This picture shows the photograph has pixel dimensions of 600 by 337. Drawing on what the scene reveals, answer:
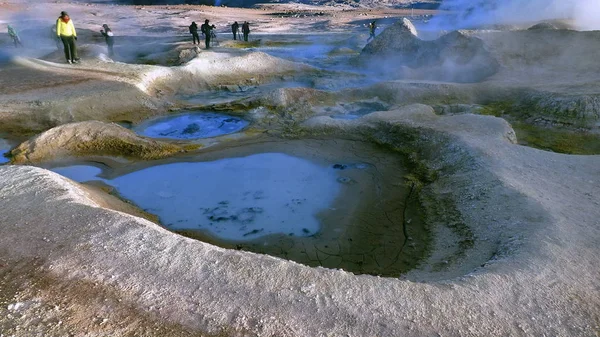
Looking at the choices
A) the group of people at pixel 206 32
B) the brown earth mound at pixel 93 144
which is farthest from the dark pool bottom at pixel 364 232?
the group of people at pixel 206 32

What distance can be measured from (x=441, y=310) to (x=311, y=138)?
5886mm

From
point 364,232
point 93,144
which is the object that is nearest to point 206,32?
point 93,144

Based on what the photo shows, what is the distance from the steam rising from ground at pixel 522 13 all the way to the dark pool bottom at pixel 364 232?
15.0 m

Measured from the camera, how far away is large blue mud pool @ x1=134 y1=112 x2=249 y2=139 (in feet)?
31.1

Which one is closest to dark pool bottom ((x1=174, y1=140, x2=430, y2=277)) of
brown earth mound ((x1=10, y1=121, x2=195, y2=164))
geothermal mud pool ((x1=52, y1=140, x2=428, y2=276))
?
geothermal mud pool ((x1=52, y1=140, x2=428, y2=276))

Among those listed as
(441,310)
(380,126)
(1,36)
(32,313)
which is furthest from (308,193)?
(1,36)

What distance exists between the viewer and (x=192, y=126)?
998 cm

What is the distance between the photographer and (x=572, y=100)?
8.89 meters

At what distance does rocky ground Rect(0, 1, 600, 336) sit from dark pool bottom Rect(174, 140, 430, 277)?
294mm

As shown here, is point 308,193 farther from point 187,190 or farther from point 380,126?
point 380,126

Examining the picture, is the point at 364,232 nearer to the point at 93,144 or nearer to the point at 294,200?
the point at 294,200

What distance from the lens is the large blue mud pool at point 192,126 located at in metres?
9.48

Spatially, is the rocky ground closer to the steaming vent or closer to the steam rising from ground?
the steaming vent

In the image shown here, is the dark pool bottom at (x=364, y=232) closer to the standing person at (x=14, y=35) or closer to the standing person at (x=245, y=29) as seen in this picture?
the standing person at (x=245, y=29)
